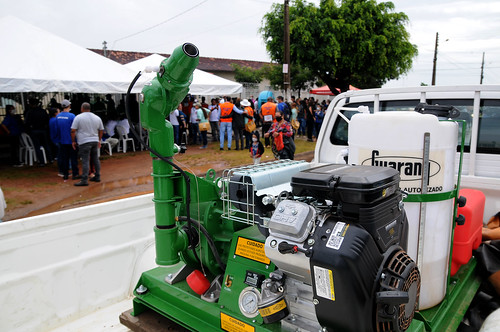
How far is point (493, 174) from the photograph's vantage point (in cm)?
334

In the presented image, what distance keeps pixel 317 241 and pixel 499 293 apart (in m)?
2.02

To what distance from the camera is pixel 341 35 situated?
22156 mm

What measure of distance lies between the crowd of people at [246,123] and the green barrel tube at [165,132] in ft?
18.0

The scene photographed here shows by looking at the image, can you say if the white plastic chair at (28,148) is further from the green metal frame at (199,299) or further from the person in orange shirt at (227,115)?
the green metal frame at (199,299)

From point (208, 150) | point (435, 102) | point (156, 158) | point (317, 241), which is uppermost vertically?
point (435, 102)

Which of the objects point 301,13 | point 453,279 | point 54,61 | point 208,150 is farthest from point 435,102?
point 301,13

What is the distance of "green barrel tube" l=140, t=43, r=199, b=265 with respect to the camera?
229 cm

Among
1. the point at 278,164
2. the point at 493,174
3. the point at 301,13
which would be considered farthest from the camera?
the point at 301,13

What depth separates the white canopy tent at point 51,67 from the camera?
30.8ft

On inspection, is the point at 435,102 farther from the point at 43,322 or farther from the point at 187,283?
the point at 43,322

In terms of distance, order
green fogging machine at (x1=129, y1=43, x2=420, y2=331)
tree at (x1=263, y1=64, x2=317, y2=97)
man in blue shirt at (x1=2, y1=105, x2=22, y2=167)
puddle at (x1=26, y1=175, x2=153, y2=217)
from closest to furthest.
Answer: green fogging machine at (x1=129, y1=43, x2=420, y2=331), puddle at (x1=26, y1=175, x2=153, y2=217), man in blue shirt at (x1=2, y1=105, x2=22, y2=167), tree at (x1=263, y1=64, x2=317, y2=97)

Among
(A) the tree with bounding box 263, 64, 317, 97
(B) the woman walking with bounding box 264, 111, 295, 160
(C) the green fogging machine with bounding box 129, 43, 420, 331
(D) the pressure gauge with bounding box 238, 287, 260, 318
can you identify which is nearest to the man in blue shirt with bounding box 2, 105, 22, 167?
(B) the woman walking with bounding box 264, 111, 295, 160

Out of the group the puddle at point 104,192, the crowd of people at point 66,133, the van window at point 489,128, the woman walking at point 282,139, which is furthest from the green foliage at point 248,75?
the van window at point 489,128

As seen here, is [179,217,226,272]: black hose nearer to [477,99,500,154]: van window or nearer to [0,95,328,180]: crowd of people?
[0,95,328,180]: crowd of people
